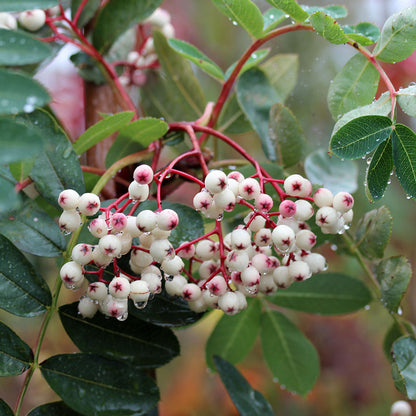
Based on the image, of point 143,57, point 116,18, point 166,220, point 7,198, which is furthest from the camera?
point 143,57

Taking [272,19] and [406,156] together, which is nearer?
[406,156]

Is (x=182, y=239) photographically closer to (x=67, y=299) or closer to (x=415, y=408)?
(x=67, y=299)

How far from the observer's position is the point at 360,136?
1.60 feet

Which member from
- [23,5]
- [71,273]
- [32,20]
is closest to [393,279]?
[71,273]

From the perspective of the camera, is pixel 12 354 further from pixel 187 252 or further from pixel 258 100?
pixel 258 100

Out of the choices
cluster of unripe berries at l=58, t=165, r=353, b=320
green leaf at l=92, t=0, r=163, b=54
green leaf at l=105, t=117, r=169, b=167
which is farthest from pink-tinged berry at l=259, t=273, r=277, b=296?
green leaf at l=92, t=0, r=163, b=54

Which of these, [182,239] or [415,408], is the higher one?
[182,239]

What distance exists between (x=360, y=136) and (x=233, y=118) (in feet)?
1.07

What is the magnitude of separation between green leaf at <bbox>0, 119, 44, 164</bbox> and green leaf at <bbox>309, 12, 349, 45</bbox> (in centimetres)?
31

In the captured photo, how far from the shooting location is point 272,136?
2.30 ft

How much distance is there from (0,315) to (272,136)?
4.22 ft

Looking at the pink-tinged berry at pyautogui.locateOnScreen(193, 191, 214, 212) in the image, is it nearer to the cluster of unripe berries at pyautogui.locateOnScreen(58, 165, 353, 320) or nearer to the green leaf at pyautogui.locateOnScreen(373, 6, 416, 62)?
the cluster of unripe berries at pyautogui.locateOnScreen(58, 165, 353, 320)

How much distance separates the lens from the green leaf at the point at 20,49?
1.25ft

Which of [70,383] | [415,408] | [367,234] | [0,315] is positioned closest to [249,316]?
[367,234]
